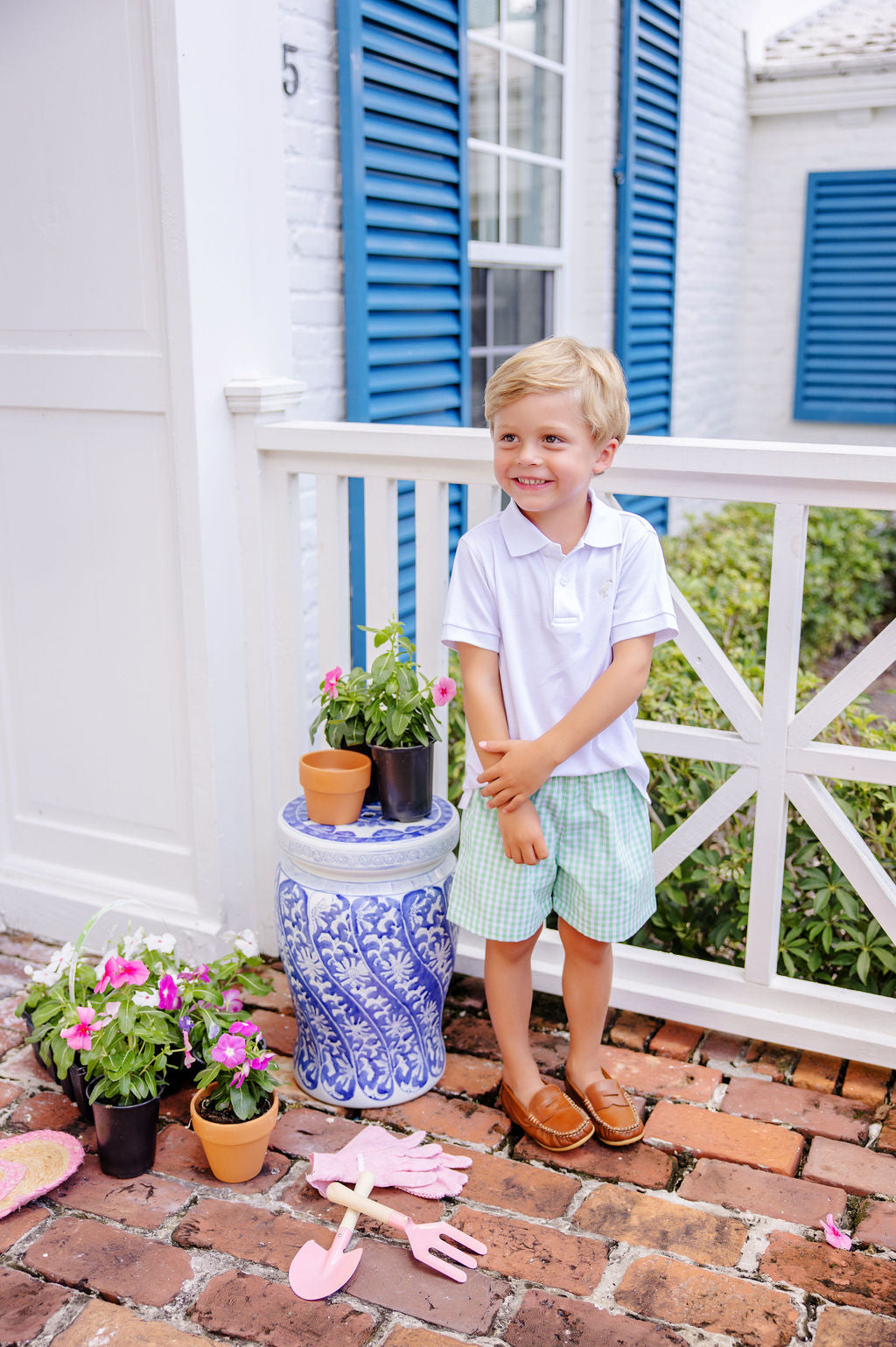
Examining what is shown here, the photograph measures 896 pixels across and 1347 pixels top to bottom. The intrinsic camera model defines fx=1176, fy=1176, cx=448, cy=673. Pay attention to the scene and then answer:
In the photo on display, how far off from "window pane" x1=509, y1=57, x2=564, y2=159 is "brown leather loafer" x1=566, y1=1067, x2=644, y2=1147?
10.5ft

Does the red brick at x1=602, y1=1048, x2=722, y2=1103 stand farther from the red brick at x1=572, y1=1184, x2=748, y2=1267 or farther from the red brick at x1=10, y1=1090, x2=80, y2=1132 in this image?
the red brick at x1=10, y1=1090, x2=80, y2=1132

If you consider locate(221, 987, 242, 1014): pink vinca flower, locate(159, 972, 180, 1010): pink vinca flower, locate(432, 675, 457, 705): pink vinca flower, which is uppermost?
locate(432, 675, 457, 705): pink vinca flower

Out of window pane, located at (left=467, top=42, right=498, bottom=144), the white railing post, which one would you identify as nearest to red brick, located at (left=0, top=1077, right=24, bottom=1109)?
the white railing post

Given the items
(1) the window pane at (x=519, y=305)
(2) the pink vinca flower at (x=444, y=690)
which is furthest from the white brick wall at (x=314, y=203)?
(1) the window pane at (x=519, y=305)

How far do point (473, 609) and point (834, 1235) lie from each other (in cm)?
118

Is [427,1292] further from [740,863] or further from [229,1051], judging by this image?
[740,863]

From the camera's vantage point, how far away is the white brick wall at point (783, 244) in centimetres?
677

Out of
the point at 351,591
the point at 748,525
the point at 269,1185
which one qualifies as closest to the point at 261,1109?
the point at 269,1185

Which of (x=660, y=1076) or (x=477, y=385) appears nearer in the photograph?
(x=660, y=1076)

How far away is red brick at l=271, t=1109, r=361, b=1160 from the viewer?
214cm

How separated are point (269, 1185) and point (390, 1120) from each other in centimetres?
28

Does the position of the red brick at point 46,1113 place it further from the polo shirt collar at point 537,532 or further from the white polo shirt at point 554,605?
the polo shirt collar at point 537,532

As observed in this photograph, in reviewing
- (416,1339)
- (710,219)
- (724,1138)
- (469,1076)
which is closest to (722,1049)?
(724,1138)

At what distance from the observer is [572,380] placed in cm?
183
